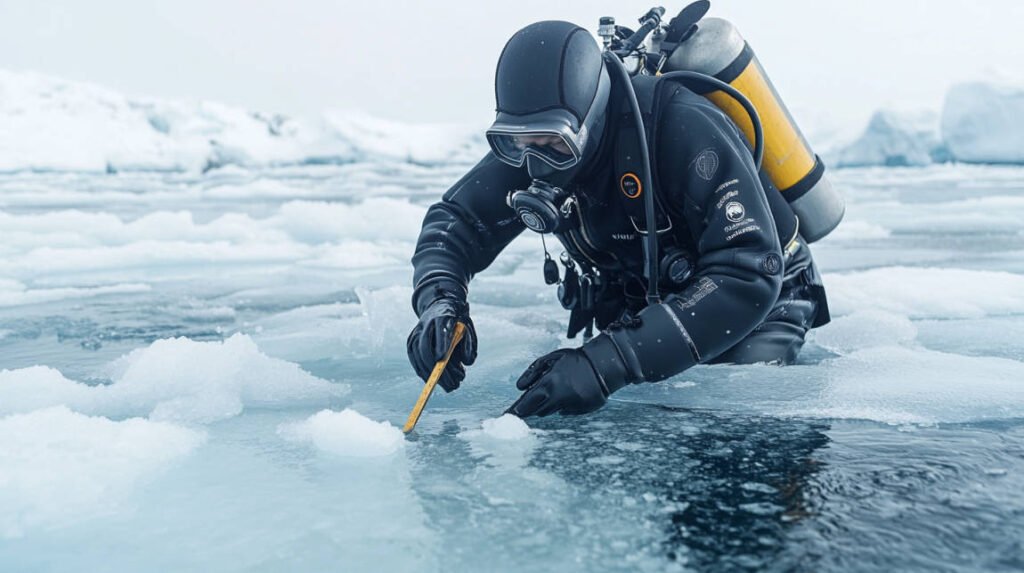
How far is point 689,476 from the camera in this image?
5.57 feet

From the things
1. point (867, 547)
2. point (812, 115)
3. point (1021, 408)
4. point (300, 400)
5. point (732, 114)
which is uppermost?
point (732, 114)

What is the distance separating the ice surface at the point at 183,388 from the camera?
2283 millimetres

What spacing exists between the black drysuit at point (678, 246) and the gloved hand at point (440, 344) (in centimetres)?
17

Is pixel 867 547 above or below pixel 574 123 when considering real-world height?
below

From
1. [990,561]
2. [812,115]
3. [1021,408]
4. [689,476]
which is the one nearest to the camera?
[990,561]

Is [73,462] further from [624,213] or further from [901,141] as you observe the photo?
[901,141]

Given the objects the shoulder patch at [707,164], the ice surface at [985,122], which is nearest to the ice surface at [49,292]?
the shoulder patch at [707,164]

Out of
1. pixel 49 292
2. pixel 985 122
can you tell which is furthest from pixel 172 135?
pixel 49 292

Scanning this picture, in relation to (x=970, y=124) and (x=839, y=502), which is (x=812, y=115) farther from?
(x=839, y=502)

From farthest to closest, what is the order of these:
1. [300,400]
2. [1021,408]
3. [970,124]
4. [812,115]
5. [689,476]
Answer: [812,115] < [970,124] < [300,400] < [1021,408] < [689,476]

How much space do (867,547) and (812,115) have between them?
139ft

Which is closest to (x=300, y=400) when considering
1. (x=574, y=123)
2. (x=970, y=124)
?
(x=574, y=123)

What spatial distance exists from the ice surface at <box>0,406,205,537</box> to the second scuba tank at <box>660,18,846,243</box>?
168 cm

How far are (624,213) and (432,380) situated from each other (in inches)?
26.9
